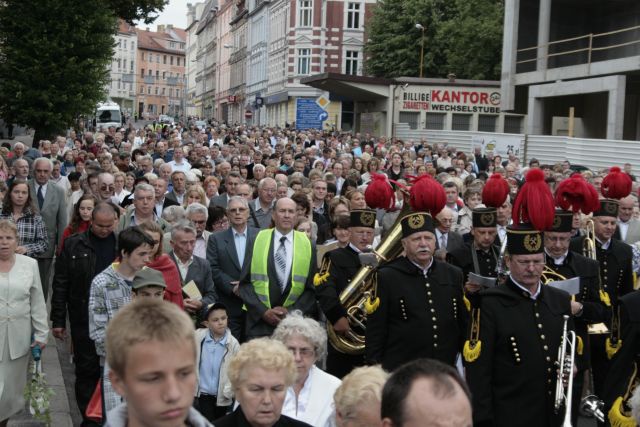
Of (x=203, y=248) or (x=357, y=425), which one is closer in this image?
(x=357, y=425)

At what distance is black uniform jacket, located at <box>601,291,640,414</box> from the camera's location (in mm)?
6551

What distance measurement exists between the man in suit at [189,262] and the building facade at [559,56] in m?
38.0

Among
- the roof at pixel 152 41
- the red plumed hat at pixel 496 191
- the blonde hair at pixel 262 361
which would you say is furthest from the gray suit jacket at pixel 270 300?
the roof at pixel 152 41

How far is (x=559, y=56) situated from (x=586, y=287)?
42.8 metres

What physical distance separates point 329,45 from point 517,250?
86493mm

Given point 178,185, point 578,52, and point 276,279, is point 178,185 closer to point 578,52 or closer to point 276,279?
point 276,279

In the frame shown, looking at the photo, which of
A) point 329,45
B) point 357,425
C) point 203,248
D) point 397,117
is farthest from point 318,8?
point 357,425

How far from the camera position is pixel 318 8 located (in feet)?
299

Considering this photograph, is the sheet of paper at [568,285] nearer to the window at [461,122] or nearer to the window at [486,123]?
the window at [461,122]

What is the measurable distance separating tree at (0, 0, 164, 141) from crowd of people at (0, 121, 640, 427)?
2433cm

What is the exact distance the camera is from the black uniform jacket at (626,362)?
6551mm

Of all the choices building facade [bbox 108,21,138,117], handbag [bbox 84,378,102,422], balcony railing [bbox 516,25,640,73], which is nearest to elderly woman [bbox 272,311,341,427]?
handbag [bbox 84,378,102,422]

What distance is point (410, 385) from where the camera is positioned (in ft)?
10.8

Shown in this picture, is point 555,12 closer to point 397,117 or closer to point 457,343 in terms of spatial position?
point 397,117
